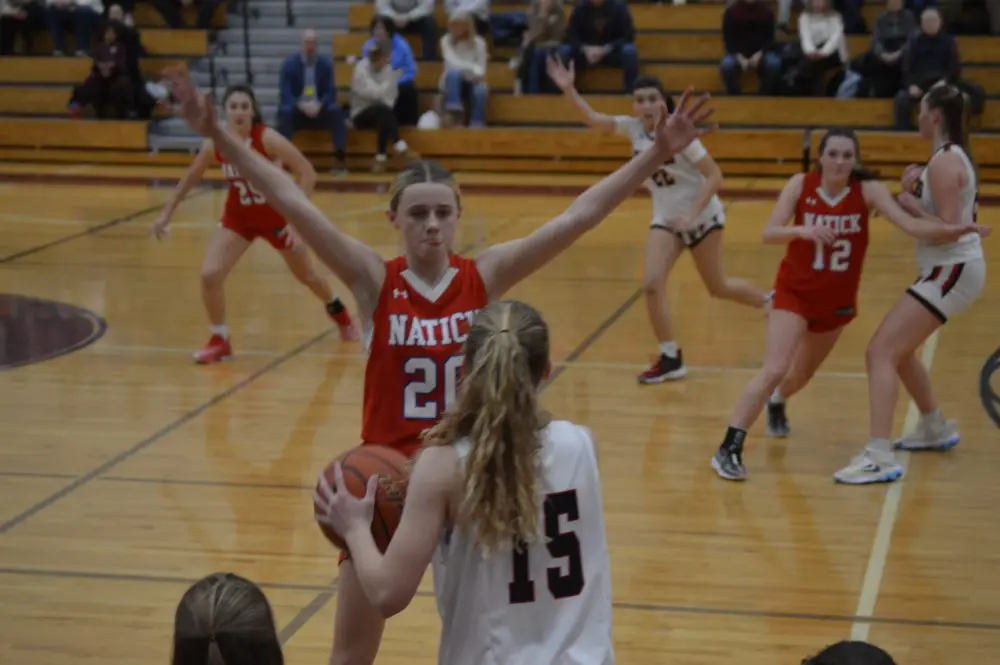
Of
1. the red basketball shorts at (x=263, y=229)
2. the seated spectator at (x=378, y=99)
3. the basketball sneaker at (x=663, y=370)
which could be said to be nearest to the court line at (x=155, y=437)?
the red basketball shorts at (x=263, y=229)

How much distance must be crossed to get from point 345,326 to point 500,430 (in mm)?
7154

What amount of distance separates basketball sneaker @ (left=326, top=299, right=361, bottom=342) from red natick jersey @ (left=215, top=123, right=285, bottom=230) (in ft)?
2.50

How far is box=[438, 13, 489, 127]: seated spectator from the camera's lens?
1788cm

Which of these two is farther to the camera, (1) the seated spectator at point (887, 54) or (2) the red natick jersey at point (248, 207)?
(1) the seated spectator at point (887, 54)

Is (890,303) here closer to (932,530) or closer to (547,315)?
(547,315)

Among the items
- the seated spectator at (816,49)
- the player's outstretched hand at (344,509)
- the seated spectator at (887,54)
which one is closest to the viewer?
the player's outstretched hand at (344,509)

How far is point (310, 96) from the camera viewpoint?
17828mm

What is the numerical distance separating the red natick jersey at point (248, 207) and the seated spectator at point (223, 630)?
6.86m

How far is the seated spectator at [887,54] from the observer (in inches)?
669

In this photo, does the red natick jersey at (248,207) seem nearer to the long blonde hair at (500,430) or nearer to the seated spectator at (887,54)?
the long blonde hair at (500,430)

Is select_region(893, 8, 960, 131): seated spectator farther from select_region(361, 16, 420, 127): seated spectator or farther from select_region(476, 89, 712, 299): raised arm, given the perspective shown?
select_region(476, 89, 712, 299): raised arm

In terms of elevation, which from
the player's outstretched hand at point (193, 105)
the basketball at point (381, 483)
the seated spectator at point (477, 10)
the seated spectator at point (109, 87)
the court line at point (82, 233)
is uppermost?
the player's outstretched hand at point (193, 105)

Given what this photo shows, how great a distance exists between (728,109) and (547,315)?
7693 millimetres

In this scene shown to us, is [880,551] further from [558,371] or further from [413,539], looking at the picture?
[413,539]
